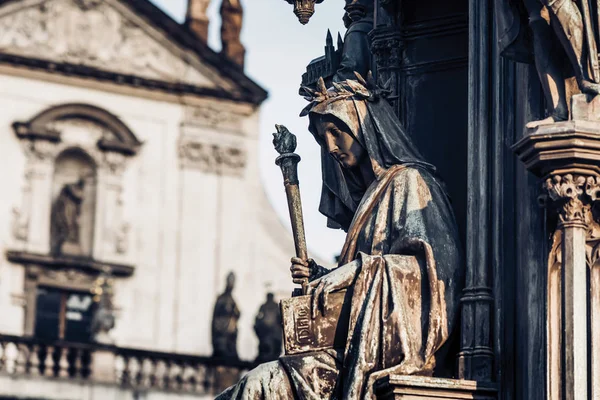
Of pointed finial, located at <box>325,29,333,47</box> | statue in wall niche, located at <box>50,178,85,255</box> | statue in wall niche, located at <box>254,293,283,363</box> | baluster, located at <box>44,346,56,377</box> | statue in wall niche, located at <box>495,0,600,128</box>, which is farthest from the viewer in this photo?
statue in wall niche, located at <box>50,178,85,255</box>

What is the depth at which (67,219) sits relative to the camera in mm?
37750

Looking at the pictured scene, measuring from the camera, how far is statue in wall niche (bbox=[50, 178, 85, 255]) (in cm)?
3750

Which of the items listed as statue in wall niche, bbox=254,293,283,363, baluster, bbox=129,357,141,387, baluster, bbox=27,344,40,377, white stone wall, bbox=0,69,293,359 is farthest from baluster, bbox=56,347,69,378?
statue in wall niche, bbox=254,293,283,363

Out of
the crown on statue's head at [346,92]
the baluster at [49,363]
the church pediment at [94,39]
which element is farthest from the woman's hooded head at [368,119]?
the church pediment at [94,39]

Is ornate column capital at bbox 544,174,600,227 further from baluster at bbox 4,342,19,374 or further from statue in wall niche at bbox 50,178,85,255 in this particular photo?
statue in wall niche at bbox 50,178,85,255

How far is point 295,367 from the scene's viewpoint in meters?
8.13

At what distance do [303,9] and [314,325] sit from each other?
2.04m

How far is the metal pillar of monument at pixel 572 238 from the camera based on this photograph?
24.9 ft

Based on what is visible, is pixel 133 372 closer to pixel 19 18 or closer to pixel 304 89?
pixel 19 18

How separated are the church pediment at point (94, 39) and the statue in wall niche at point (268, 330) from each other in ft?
16.3

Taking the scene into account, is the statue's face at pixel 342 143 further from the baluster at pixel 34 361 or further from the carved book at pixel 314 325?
the baluster at pixel 34 361

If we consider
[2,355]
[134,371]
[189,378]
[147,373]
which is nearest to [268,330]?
[189,378]

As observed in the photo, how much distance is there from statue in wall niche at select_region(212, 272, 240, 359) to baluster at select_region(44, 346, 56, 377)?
272 cm

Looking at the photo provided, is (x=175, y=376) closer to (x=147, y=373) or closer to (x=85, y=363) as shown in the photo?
(x=147, y=373)
